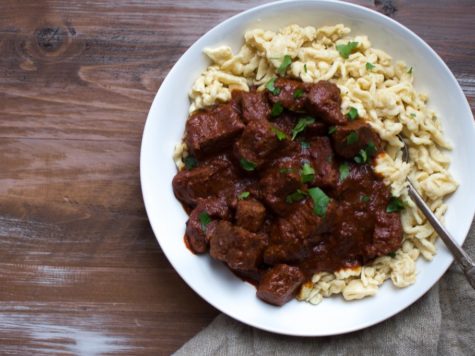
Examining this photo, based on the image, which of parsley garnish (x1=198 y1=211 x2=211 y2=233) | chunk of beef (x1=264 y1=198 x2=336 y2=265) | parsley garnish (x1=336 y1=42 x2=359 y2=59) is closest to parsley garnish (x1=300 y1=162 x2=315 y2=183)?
chunk of beef (x1=264 y1=198 x2=336 y2=265)

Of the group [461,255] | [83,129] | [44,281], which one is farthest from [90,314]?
[461,255]

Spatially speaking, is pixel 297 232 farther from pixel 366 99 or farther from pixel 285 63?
pixel 285 63

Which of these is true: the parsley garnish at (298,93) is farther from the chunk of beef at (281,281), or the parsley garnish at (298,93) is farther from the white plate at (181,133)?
the chunk of beef at (281,281)

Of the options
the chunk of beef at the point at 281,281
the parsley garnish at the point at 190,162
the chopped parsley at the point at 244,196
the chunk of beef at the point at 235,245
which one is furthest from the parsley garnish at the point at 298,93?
the chunk of beef at the point at 281,281

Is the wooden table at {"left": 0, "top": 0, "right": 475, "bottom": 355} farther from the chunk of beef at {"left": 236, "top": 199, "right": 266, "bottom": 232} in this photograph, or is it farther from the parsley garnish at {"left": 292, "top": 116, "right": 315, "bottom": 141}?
the parsley garnish at {"left": 292, "top": 116, "right": 315, "bottom": 141}

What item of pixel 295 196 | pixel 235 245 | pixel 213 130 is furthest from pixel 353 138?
pixel 235 245
